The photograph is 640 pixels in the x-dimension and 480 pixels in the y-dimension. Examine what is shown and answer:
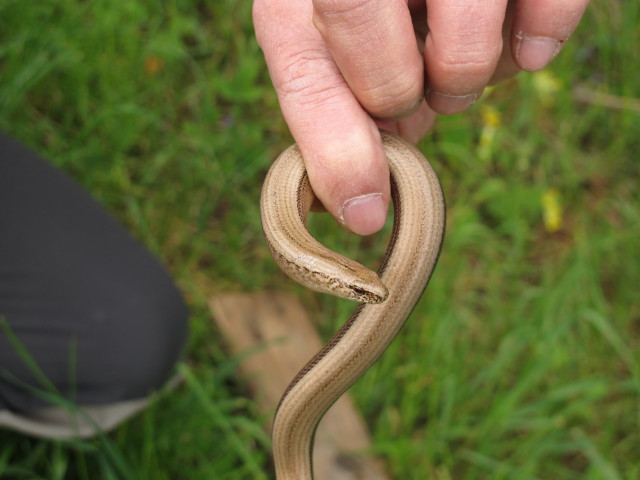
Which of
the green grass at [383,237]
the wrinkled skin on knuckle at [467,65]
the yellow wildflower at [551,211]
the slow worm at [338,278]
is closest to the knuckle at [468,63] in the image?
the wrinkled skin on knuckle at [467,65]

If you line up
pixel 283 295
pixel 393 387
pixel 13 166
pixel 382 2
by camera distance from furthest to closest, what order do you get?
pixel 283 295
pixel 393 387
pixel 13 166
pixel 382 2

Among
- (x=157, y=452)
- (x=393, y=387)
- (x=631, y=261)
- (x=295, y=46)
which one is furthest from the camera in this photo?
(x=631, y=261)

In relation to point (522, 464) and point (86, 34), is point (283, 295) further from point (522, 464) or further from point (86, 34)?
point (86, 34)

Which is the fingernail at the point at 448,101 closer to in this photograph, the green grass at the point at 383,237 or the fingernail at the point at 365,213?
the fingernail at the point at 365,213

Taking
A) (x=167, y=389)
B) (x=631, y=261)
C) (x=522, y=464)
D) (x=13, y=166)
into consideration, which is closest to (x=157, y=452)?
(x=167, y=389)

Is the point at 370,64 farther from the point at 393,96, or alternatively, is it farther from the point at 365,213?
the point at 365,213

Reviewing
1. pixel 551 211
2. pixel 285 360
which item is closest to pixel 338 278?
pixel 285 360
